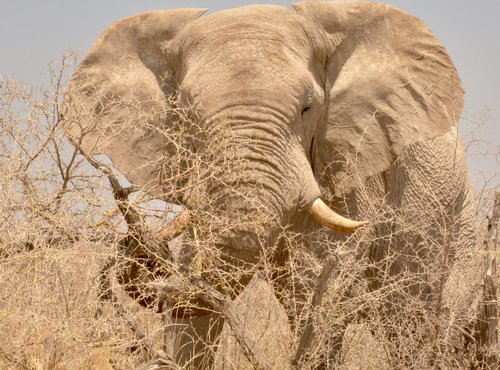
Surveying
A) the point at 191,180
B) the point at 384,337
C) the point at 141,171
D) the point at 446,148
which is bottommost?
the point at 384,337

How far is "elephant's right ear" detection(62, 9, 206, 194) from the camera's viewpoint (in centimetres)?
693

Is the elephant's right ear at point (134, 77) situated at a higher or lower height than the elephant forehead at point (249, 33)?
lower

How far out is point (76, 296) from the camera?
5.57m

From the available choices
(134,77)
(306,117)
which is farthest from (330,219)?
(134,77)

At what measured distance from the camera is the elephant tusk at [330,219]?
611 centimetres

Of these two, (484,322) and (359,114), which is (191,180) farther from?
(484,322)

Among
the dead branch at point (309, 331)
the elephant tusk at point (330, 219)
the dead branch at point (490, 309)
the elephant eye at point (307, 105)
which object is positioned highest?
the elephant eye at point (307, 105)

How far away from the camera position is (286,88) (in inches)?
242

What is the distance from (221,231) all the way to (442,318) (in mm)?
1816

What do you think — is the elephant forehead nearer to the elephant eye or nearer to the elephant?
the elephant

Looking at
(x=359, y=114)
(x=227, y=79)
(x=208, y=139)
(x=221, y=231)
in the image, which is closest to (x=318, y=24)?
(x=359, y=114)

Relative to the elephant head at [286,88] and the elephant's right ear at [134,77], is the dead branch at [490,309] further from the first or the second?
the elephant's right ear at [134,77]

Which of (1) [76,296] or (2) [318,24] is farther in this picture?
(2) [318,24]

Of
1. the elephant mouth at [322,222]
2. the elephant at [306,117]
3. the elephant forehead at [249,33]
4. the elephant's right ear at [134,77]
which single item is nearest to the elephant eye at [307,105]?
the elephant at [306,117]
